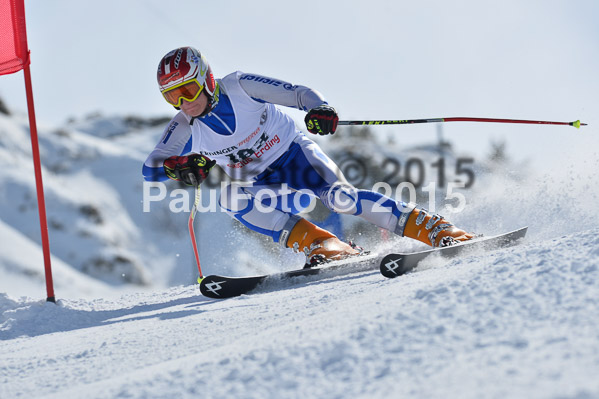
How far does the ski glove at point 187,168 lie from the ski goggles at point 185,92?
0.35 meters

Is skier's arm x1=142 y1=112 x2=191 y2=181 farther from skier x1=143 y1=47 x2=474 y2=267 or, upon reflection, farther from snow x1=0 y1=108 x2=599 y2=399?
snow x1=0 y1=108 x2=599 y2=399

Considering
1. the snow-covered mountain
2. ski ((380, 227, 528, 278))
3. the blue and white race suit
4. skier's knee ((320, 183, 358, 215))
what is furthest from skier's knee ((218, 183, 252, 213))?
the snow-covered mountain

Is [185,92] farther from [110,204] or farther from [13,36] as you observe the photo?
[110,204]

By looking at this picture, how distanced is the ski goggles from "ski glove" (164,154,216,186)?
1.15 ft

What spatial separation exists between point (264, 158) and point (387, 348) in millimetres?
2636

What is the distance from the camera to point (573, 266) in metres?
1.71

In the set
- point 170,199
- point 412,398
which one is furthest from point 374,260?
point 170,199

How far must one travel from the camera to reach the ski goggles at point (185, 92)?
11.4ft

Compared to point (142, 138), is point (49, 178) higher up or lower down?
lower down

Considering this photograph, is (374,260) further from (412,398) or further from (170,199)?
(170,199)

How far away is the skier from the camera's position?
11.4ft

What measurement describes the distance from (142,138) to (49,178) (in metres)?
4.46

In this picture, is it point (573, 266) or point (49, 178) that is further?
point (49, 178)

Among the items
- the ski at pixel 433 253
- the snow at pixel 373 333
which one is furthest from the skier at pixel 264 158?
the snow at pixel 373 333
